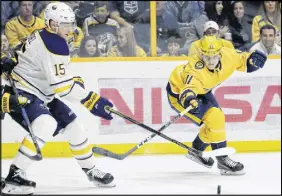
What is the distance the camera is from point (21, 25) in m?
5.41

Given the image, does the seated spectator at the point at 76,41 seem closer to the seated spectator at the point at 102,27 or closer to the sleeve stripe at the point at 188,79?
the seated spectator at the point at 102,27

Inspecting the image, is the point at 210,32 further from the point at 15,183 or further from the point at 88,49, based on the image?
the point at 15,183

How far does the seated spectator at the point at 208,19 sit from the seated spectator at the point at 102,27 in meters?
0.52

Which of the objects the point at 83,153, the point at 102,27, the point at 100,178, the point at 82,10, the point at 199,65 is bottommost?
the point at 100,178

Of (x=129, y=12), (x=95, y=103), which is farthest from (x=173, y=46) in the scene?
(x=95, y=103)

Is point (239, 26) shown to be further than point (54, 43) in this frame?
Yes

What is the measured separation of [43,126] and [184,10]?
1873mm

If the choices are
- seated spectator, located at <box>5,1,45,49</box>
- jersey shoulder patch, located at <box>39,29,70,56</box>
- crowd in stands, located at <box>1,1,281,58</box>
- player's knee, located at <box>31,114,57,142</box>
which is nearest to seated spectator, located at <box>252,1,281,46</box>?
crowd in stands, located at <box>1,1,281,58</box>

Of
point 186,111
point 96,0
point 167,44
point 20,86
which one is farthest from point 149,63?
point 20,86

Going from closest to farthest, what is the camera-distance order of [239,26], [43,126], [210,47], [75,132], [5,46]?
[43,126] → [75,132] → [210,47] → [5,46] → [239,26]

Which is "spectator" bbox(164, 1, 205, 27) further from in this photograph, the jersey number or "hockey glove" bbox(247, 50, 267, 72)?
the jersey number

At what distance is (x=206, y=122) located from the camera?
15.8ft

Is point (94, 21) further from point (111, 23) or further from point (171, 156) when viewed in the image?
point (171, 156)

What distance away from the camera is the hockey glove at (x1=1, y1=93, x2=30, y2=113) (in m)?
3.97
